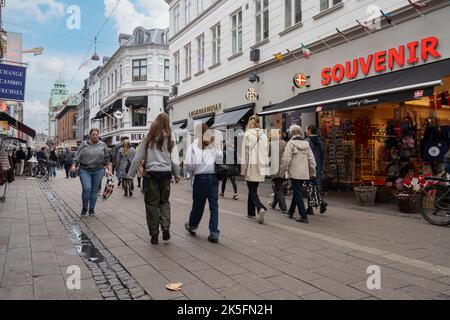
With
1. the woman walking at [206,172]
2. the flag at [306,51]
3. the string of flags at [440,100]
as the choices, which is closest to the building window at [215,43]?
the flag at [306,51]

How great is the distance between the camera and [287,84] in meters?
15.0

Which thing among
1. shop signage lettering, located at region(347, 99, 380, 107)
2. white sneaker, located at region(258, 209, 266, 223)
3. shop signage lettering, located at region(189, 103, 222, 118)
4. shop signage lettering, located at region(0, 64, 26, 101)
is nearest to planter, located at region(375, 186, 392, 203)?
shop signage lettering, located at region(347, 99, 380, 107)

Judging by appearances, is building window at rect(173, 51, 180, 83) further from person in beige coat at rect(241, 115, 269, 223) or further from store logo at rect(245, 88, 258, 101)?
person in beige coat at rect(241, 115, 269, 223)

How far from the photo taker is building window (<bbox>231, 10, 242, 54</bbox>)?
61.1 feet

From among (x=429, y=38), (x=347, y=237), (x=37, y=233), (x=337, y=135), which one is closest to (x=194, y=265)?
(x=347, y=237)

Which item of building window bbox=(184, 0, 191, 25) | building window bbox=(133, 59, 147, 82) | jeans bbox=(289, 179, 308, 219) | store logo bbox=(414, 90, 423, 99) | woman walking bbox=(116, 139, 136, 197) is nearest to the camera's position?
jeans bbox=(289, 179, 308, 219)

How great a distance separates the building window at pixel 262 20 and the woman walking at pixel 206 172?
Result: 11724mm

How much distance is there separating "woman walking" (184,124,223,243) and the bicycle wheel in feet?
13.5

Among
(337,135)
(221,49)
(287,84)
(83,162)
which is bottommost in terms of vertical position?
(83,162)

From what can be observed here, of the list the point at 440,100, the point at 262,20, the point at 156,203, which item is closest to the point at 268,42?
the point at 262,20

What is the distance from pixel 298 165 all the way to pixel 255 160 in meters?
0.89

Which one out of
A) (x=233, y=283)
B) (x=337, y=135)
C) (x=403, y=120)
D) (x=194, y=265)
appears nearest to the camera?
(x=233, y=283)
